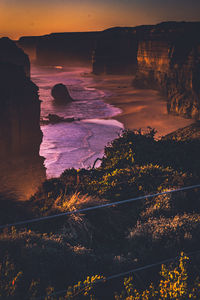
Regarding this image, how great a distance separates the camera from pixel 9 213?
262 inches

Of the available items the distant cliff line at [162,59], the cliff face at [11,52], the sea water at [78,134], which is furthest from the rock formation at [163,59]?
the cliff face at [11,52]

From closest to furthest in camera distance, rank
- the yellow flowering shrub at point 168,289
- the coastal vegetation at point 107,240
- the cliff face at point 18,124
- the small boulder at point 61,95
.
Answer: the yellow flowering shrub at point 168,289 → the coastal vegetation at point 107,240 → the cliff face at point 18,124 → the small boulder at point 61,95

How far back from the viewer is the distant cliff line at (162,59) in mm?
43625

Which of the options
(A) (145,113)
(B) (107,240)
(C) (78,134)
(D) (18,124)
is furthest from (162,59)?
(B) (107,240)

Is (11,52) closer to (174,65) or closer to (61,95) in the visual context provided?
(61,95)

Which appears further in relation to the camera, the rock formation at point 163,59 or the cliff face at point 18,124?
the rock formation at point 163,59

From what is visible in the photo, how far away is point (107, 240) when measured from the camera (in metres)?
5.69

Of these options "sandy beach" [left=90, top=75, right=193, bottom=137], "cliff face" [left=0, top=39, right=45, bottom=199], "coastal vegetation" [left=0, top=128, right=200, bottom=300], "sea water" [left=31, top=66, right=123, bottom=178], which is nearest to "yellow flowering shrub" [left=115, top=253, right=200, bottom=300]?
"coastal vegetation" [left=0, top=128, right=200, bottom=300]

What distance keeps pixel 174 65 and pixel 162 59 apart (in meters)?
21.9

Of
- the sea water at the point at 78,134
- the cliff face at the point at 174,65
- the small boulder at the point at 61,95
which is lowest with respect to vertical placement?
the sea water at the point at 78,134

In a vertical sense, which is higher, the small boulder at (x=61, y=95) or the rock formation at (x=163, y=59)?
the rock formation at (x=163, y=59)

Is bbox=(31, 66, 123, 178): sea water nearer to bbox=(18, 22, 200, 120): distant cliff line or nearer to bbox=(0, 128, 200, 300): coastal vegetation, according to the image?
bbox=(0, 128, 200, 300): coastal vegetation

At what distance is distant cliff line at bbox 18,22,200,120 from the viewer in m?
43.6

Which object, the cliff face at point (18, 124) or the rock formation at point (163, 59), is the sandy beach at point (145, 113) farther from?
the cliff face at point (18, 124)
